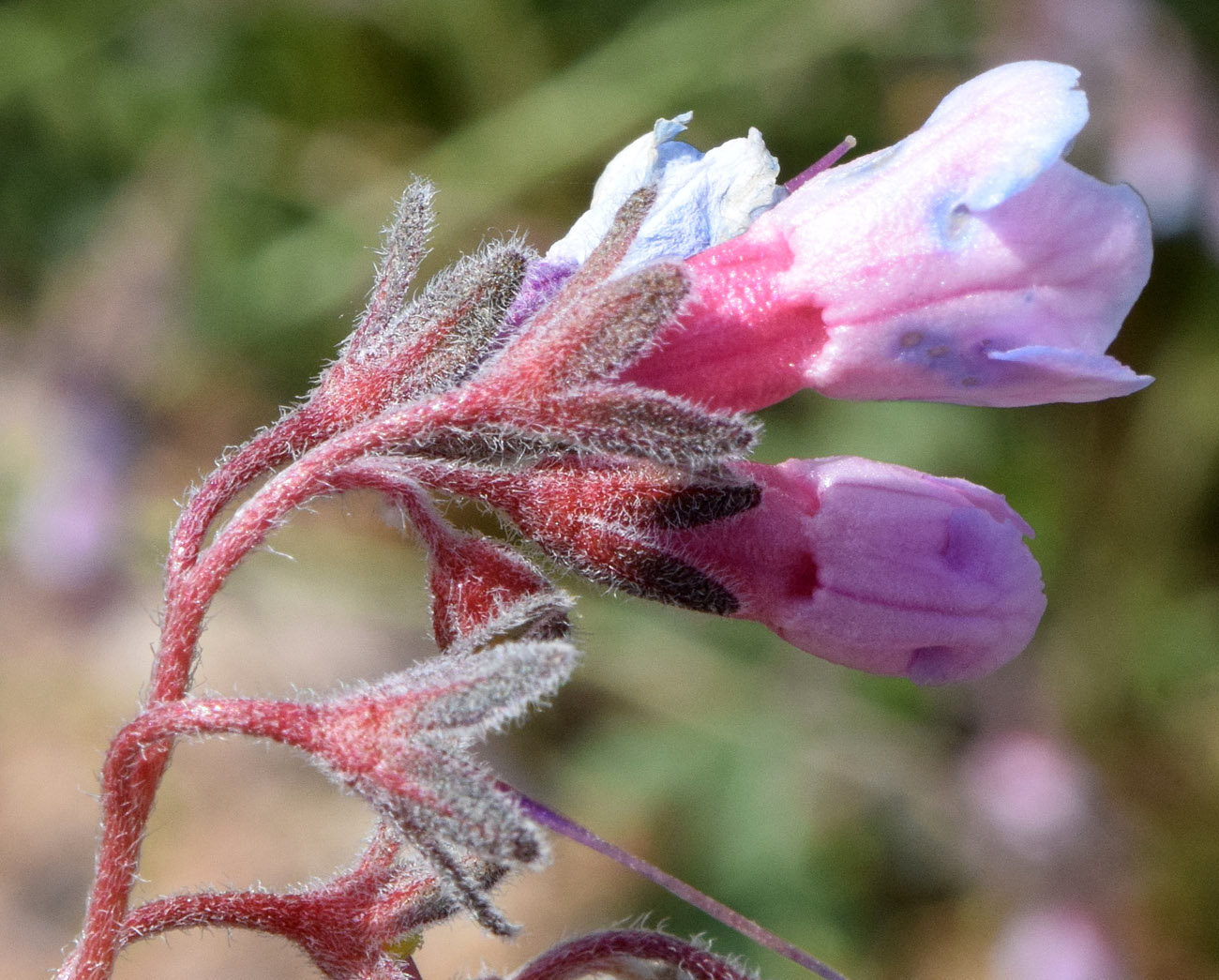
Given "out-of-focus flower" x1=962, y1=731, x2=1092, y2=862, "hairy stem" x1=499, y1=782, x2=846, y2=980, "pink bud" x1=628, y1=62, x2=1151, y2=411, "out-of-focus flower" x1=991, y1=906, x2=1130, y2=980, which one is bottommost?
"out-of-focus flower" x1=991, y1=906, x2=1130, y2=980

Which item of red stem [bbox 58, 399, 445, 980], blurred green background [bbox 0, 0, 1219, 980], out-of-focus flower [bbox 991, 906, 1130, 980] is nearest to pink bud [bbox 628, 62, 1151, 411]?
red stem [bbox 58, 399, 445, 980]

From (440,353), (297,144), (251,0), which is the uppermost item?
(251,0)

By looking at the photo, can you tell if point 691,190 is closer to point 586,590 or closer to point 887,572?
point 887,572

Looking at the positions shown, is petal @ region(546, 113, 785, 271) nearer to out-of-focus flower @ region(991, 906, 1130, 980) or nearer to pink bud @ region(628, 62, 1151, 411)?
pink bud @ region(628, 62, 1151, 411)

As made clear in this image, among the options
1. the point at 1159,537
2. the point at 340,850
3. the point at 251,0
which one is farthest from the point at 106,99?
the point at 1159,537

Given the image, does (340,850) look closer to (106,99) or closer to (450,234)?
(450,234)
